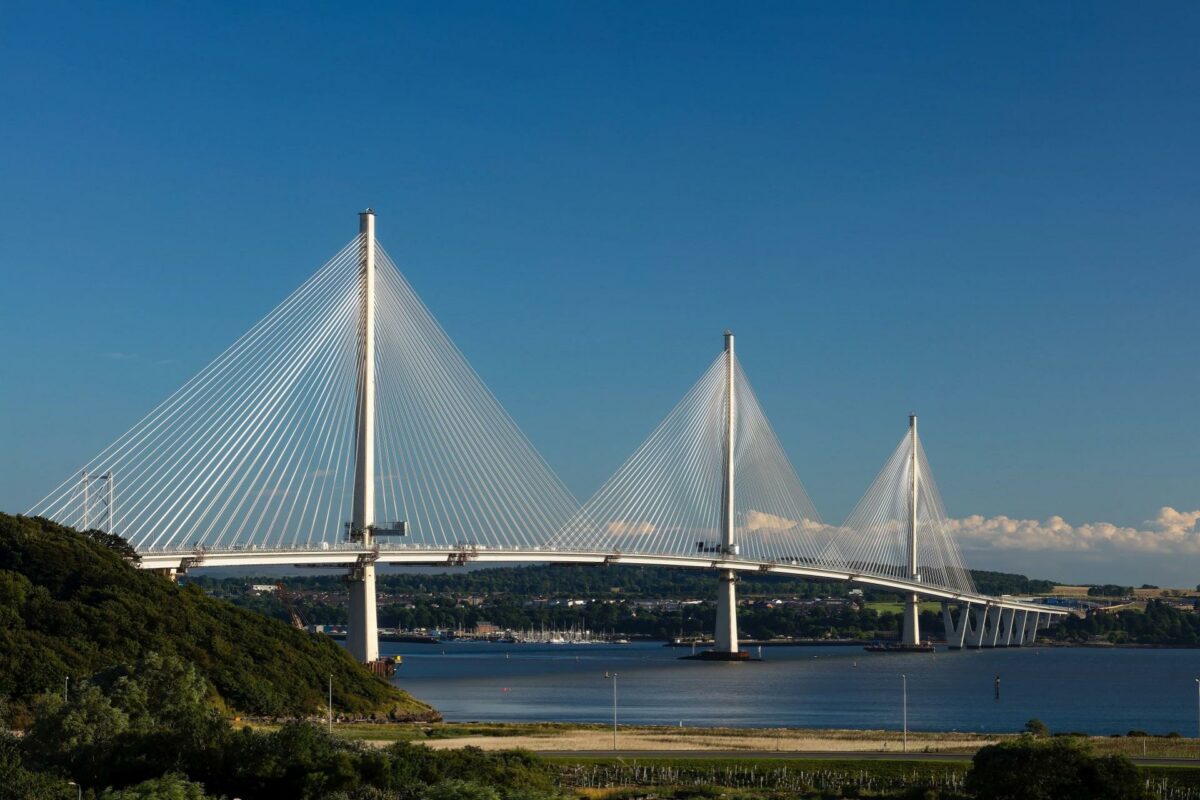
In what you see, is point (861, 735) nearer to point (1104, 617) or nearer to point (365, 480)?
point (365, 480)

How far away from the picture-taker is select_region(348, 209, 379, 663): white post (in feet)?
227

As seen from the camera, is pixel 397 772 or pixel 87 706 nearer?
pixel 397 772

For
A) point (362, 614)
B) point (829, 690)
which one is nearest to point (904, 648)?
point (829, 690)

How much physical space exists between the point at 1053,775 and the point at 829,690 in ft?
161

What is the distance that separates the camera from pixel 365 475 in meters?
70.5

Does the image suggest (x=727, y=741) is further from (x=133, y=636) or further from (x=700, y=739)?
(x=133, y=636)

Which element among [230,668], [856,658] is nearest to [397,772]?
[230,668]

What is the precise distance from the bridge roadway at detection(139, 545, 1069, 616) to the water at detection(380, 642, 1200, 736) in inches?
252

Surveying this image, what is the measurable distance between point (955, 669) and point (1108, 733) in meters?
45.5

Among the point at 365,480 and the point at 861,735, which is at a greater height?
the point at 365,480

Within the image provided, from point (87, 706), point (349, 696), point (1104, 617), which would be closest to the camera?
point (87, 706)

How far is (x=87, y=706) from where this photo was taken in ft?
124

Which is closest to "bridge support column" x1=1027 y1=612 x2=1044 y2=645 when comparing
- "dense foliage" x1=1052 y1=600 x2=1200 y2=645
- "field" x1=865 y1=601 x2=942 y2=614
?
"dense foliage" x1=1052 y1=600 x2=1200 y2=645

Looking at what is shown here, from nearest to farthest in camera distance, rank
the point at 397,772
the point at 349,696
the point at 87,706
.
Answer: the point at 397,772
the point at 87,706
the point at 349,696
